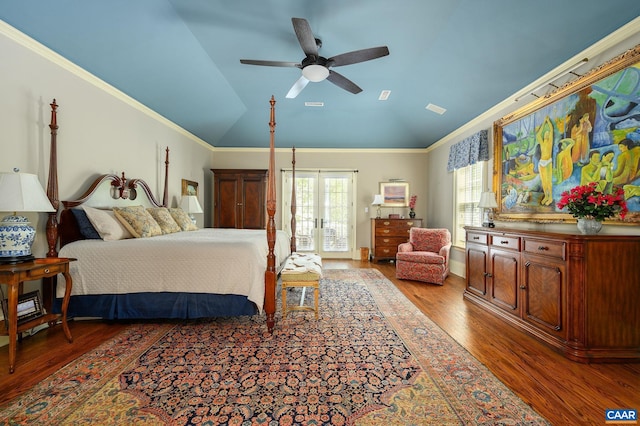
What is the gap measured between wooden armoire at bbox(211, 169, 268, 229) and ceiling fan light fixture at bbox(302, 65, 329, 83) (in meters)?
3.39

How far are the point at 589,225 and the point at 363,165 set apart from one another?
4.91 metres

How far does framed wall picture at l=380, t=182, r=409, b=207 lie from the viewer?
272 inches

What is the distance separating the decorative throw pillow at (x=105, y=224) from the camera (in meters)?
3.00

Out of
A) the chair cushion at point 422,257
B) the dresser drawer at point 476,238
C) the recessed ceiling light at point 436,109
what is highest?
the recessed ceiling light at point 436,109

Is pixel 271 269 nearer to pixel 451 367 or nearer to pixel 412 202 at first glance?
pixel 451 367

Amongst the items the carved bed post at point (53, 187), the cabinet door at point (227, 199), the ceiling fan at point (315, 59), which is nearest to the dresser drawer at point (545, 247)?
the ceiling fan at point (315, 59)

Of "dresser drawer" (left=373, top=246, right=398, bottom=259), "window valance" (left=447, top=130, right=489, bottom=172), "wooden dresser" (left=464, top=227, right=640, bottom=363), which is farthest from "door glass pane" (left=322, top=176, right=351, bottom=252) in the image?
"wooden dresser" (left=464, top=227, right=640, bottom=363)

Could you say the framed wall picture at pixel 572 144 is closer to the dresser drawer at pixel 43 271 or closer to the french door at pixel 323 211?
the french door at pixel 323 211

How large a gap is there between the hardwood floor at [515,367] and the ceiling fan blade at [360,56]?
2815 millimetres

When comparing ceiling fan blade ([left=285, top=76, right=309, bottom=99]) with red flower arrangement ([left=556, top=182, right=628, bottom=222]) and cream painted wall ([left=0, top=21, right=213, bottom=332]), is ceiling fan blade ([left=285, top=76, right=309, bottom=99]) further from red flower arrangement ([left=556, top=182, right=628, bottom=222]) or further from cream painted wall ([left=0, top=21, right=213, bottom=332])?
red flower arrangement ([left=556, top=182, right=628, bottom=222])

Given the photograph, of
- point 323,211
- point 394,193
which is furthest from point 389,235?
point 323,211

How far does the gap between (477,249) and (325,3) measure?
134 inches

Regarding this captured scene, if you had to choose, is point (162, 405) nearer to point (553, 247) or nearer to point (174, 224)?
point (174, 224)

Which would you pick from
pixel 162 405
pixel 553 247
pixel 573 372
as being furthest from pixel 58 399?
pixel 553 247
